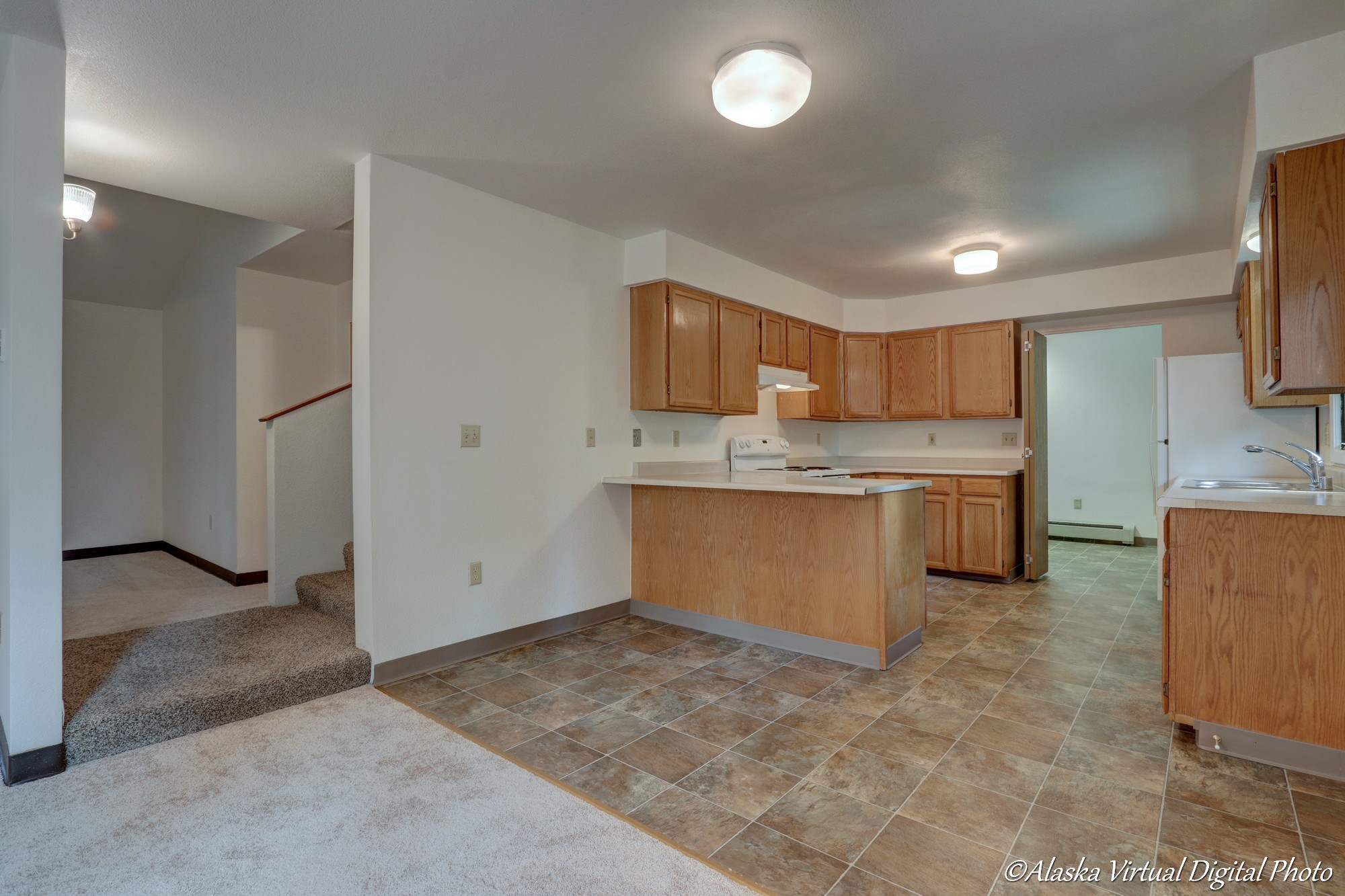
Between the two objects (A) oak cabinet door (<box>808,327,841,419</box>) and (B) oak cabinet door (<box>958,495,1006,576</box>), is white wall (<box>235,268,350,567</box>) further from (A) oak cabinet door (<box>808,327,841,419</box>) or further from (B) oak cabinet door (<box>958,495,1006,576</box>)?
(B) oak cabinet door (<box>958,495,1006,576</box>)

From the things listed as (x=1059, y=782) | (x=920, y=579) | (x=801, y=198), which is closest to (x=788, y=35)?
(x=801, y=198)

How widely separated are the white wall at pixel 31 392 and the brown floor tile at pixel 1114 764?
11.3ft

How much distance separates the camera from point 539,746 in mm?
2359

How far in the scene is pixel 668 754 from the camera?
2299 millimetres

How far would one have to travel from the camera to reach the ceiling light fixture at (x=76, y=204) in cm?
331

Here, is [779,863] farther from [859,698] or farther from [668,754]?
[859,698]

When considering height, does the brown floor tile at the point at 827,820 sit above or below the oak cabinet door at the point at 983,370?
below

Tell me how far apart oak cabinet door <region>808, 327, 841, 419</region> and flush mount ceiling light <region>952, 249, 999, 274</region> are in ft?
4.25

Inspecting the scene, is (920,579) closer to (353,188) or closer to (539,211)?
(539,211)

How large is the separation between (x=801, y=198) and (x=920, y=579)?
2.17 metres

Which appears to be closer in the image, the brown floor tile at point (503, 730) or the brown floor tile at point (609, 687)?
the brown floor tile at point (503, 730)

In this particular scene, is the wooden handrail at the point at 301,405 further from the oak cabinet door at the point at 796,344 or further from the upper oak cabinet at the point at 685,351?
the oak cabinet door at the point at 796,344

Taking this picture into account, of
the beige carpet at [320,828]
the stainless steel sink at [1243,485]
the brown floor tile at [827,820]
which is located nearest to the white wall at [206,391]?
the beige carpet at [320,828]

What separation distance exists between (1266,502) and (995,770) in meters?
1.27
